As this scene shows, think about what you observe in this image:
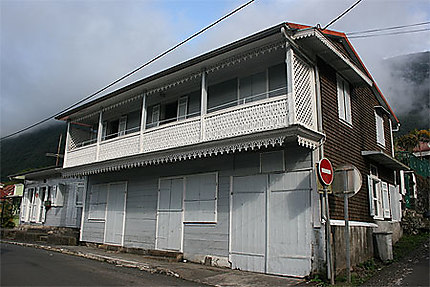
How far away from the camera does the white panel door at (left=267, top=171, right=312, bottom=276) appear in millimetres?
9070

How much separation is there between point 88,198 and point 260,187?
10.2 m

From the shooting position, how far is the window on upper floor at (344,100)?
1165cm

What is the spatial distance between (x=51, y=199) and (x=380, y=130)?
18571 millimetres

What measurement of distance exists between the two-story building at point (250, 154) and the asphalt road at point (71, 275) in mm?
2499

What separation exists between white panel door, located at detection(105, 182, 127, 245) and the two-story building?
0.14 ft

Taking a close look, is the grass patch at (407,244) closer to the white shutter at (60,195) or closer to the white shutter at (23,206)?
the white shutter at (60,195)

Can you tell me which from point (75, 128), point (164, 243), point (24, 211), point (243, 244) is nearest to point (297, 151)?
point (243, 244)

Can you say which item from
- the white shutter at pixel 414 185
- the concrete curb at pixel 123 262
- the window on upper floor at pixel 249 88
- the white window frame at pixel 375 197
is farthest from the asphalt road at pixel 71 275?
the white shutter at pixel 414 185

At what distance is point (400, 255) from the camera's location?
40.1 feet

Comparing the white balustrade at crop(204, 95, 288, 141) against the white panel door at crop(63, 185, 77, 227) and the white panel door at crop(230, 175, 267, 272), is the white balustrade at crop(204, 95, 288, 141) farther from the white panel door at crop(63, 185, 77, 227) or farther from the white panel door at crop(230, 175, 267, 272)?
the white panel door at crop(63, 185, 77, 227)

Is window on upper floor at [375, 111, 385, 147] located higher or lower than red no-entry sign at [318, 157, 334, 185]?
higher

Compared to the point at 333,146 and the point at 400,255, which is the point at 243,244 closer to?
the point at 333,146

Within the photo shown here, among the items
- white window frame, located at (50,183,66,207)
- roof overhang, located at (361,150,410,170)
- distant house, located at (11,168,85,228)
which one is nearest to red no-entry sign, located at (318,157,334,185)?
roof overhang, located at (361,150,410,170)

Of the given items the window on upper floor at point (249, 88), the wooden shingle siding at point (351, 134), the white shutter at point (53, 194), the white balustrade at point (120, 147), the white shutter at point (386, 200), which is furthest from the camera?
the white shutter at point (53, 194)
